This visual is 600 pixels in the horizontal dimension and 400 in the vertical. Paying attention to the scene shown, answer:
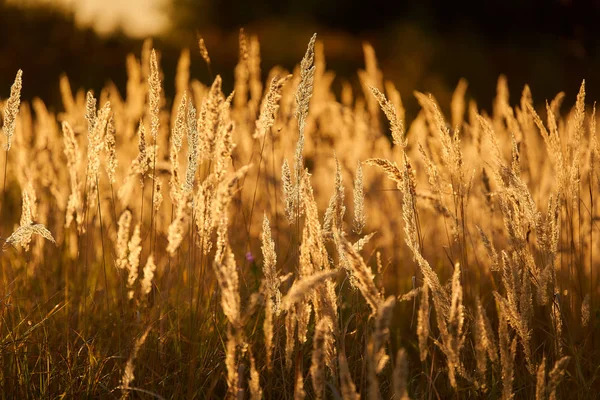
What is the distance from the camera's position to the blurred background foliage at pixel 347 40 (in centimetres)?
880

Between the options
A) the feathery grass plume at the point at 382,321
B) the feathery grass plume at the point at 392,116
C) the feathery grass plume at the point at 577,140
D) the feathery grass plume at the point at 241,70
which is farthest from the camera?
the feathery grass plume at the point at 241,70

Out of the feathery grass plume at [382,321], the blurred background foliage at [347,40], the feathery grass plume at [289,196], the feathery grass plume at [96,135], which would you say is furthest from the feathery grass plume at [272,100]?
the blurred background foliage at [347,40]

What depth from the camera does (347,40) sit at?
38.0 feet

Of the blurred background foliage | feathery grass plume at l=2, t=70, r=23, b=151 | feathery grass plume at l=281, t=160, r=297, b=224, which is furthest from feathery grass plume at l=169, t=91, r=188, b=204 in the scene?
the blurred background foliage

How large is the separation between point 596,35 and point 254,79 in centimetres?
928

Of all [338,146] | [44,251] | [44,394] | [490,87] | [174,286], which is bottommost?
[44,394]

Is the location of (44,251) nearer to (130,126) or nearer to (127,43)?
(130,126)

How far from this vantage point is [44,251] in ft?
9.18

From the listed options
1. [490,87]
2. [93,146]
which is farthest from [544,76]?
[93,146]

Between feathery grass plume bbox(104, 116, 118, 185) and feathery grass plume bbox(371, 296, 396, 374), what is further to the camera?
feathery grass plume bbox(104, 116, 118, 185)

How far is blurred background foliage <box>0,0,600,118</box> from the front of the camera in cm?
880

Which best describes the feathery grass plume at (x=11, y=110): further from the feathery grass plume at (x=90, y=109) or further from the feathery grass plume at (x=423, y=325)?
the feathery grass plume at (x=423, y=325)

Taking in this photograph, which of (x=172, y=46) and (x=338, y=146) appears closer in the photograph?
(x=338, y=146)

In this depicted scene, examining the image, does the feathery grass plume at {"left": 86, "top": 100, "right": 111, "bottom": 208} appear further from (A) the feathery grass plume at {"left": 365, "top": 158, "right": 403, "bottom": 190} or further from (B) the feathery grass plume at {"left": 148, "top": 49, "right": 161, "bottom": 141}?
(A) the feathery grass plume at {"left": 365, "top": 158, "right": 403, "bottom": 190}
